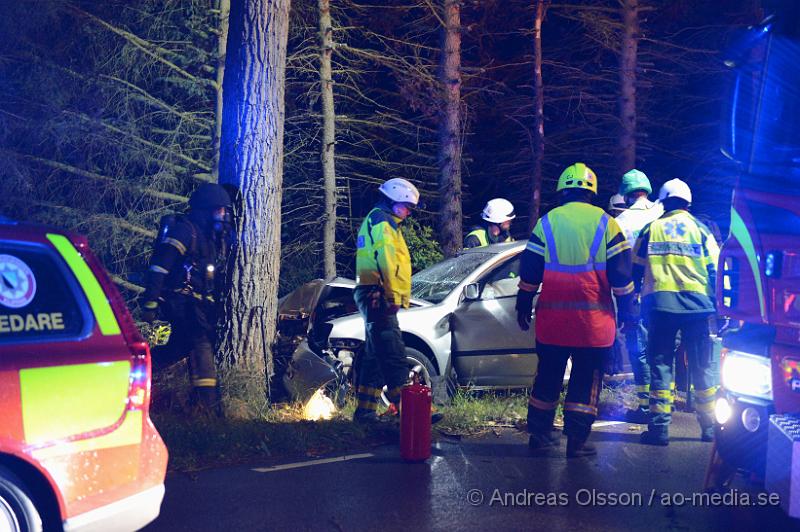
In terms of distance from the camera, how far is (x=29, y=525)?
381cm

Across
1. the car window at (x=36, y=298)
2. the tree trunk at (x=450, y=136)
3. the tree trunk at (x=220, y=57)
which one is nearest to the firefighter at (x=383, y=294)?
the car window at (x=36, y=298)

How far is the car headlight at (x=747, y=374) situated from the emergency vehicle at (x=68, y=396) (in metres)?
2.89

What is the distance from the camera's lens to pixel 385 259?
7.51 m

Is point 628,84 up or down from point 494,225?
up

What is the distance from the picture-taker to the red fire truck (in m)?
4.55

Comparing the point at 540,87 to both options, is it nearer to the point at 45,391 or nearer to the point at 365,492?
the point at 365,492

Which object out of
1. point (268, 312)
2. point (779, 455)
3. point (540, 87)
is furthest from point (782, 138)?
point (540, 87)

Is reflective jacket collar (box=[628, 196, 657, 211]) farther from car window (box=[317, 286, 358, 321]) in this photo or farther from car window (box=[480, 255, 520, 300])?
car window (box=[317, 286, 358, 321])

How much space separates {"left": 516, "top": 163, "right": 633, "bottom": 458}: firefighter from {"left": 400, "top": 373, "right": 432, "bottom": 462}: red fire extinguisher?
2.76 ft

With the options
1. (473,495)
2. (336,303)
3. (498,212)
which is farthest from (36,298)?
(498,212)

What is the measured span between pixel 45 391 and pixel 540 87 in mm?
16308

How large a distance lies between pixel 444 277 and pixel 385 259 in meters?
2.08

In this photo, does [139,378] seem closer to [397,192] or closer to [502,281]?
[397,192]

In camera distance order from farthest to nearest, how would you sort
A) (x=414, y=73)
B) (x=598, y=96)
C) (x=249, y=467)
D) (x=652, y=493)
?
(x=598, y=96) < (x=414, y=73) < (x=249, y=467) < (x=652, y=493)
